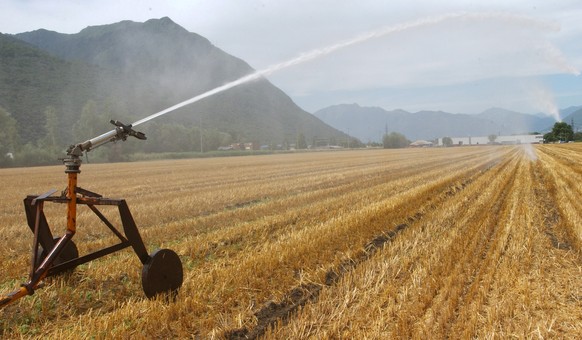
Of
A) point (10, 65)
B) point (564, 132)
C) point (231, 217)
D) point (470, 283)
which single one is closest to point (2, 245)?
point (231, 217)

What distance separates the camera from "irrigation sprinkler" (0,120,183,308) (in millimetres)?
3955

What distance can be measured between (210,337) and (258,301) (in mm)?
946

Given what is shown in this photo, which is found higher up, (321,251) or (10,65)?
(10,65)

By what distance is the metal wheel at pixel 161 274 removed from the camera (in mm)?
4500

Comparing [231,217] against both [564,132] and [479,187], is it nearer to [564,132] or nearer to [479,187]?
[479,187]

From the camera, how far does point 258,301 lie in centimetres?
484

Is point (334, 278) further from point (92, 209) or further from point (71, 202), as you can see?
point (71, 202)

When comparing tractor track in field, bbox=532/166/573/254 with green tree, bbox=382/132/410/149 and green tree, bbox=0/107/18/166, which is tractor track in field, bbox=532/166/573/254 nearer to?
green tree, bbox=0/107/18/166

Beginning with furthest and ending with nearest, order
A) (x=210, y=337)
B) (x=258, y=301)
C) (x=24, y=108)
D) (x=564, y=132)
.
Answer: (x=564, y=132)
(x=24, y=108)
(x=258, y=301)
(x=210, y=337)

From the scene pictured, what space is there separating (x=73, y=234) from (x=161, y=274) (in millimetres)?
1086

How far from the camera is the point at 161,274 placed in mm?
4680

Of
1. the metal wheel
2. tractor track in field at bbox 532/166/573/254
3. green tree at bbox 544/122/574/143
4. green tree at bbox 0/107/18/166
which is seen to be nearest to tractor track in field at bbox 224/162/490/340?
the metal wheel

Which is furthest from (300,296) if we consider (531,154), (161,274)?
(531,154)

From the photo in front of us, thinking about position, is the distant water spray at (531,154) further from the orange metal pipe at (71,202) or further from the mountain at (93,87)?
the mountain at (93,87)
